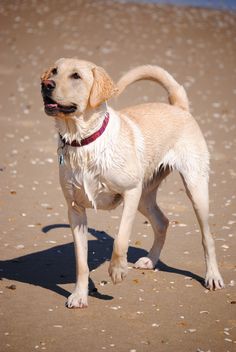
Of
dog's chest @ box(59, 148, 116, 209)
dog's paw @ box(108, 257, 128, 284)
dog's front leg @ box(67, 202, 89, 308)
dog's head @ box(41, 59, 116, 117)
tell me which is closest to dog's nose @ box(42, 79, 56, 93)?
dog's head @ box(41, 59, 116, 117)

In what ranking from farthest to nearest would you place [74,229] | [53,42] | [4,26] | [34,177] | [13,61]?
[4,26] → [53,42] → [13,61] → [34,177] → [74,229]

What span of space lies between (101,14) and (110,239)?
55.4 ft

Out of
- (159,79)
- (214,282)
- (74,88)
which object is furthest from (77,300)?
(159,79)

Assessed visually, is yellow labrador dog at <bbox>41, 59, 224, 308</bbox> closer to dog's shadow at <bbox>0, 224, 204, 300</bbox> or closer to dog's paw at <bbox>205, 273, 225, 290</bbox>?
dog's paw at <bbox>205, 273, 225, 290</bbox>

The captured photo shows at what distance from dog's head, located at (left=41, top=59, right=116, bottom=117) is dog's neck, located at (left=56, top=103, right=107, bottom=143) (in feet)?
0.18

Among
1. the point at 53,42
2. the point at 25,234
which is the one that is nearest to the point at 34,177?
the point at 25,234

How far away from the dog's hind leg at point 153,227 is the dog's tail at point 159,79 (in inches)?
37.7

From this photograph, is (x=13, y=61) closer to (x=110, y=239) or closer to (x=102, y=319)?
(x=110, y=239)

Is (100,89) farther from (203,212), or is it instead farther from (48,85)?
(203,212)

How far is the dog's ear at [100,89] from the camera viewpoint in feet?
17.9

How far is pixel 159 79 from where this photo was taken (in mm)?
6828

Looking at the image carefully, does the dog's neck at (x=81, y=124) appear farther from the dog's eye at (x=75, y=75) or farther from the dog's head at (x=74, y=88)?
the dog's eye at (x=75, y=75)

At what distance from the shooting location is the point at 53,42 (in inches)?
749

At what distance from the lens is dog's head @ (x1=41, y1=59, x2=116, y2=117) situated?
213 inches
